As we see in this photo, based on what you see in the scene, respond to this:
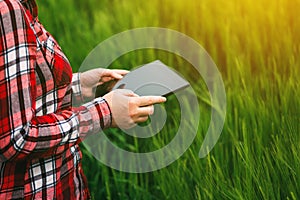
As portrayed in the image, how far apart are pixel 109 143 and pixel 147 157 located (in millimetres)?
155

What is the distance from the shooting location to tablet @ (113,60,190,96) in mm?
1179

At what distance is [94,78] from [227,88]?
582 mm

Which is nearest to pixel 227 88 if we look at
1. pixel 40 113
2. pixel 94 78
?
pixel 94 78

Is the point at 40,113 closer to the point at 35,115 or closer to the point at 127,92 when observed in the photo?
the point at 35,115

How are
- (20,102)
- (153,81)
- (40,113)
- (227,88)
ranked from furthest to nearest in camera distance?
1. (227,88)
2. (153,81)
3. (40,113)
4. (20,102)

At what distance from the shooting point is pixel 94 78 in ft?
4.16

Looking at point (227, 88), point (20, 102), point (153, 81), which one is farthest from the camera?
point (227, 88)

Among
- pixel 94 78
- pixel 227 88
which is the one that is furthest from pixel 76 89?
pixel 227 88

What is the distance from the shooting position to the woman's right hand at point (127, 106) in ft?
3.56

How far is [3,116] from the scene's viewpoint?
91cm

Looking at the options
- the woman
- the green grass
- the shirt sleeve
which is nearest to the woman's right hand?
the woman

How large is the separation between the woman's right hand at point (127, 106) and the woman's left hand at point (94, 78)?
15cm

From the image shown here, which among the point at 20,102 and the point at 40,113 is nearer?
the point at 20,102

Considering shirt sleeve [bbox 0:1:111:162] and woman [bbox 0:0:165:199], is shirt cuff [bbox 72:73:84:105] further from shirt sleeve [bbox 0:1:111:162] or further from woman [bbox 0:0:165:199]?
shirt sleeve [bbox 0:1:111:162]
